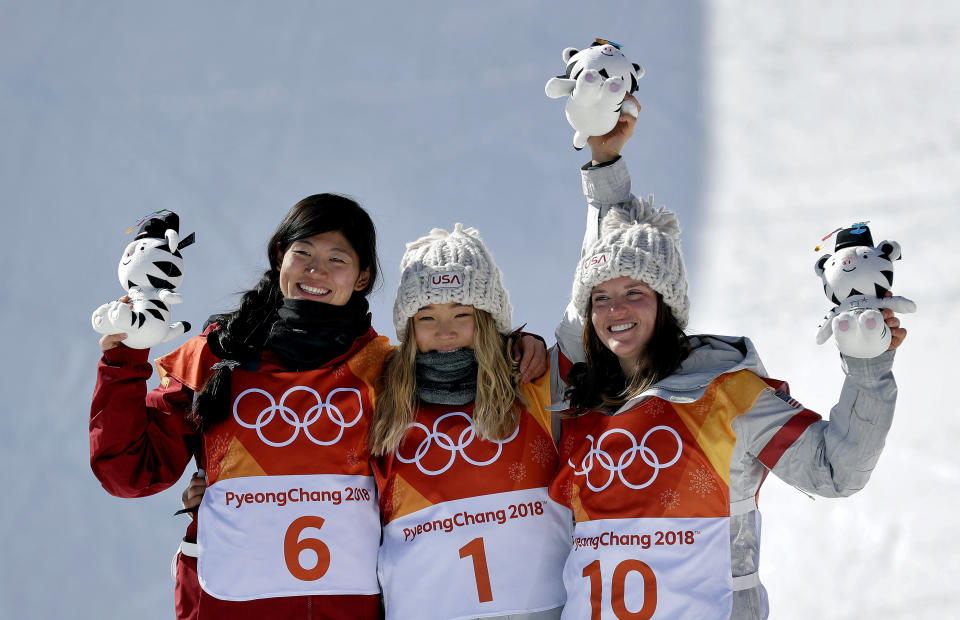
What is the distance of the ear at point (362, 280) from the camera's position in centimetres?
266

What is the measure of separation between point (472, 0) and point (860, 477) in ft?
18.5

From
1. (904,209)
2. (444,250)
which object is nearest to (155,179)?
(444,250)

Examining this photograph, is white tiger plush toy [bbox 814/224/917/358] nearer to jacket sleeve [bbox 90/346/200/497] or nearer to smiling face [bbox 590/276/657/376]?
smiling face [bbox 590/276/657/376]

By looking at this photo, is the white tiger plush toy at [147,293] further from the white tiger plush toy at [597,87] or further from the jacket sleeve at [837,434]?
the jacket sleeve at [837,434]

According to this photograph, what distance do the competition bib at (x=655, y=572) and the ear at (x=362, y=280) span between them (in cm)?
101

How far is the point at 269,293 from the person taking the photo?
8.59ft

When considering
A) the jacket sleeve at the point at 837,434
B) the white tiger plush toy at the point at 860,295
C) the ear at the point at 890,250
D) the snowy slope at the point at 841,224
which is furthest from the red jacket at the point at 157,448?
the snowy slope at the point at 841,224

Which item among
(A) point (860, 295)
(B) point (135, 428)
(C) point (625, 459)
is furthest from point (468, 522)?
(A) point (860, 295)

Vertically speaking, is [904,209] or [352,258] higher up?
[904,209]

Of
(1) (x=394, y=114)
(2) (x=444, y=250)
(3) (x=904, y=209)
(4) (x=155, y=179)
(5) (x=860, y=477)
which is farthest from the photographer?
(1) (x=394, y=114)

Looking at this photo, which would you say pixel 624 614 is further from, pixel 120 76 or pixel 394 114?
pixel 120 76

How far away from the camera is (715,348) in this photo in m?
2.29

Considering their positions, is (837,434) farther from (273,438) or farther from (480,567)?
(273,438)

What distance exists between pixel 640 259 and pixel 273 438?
Result: 105 centimetres
